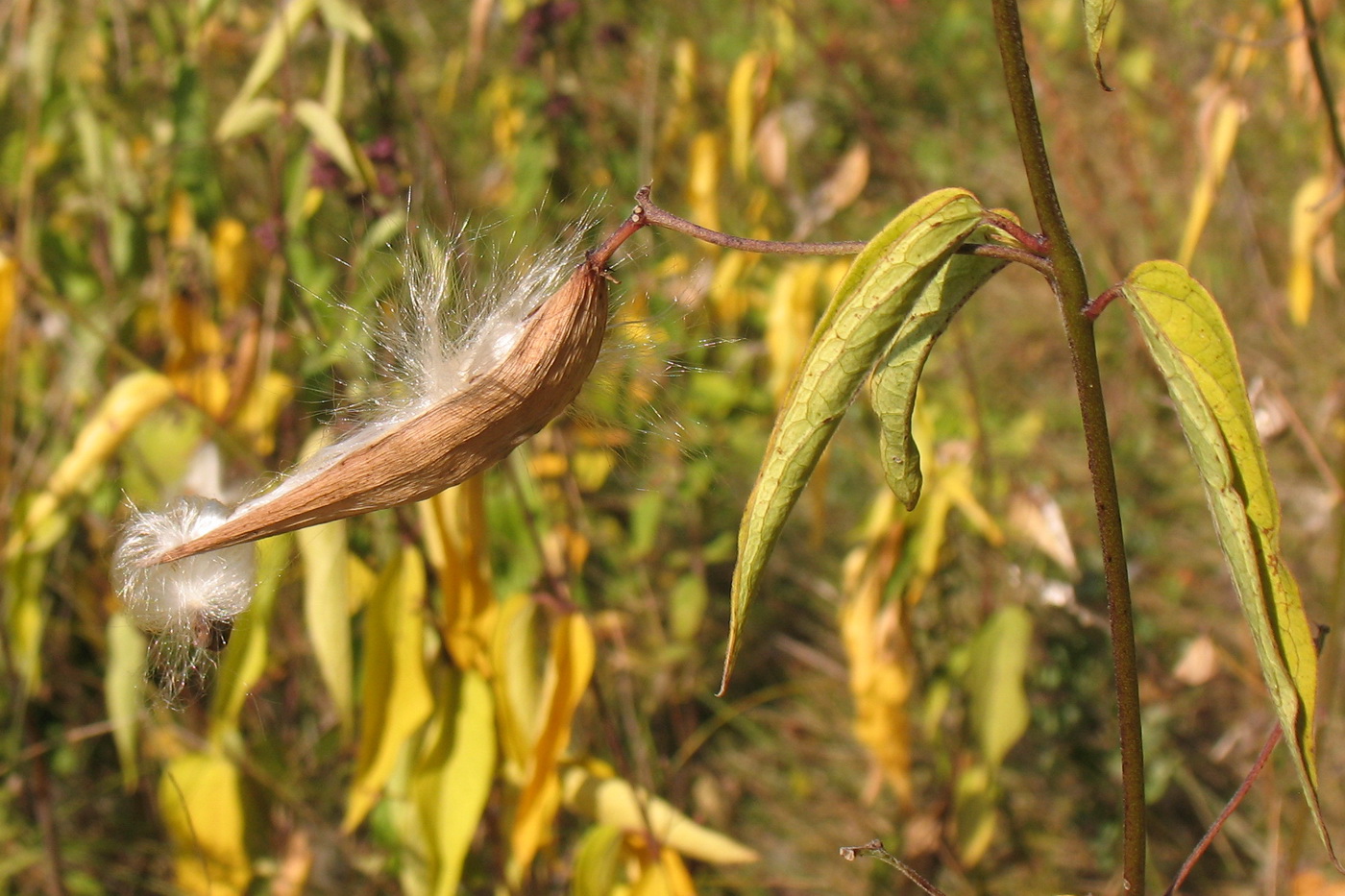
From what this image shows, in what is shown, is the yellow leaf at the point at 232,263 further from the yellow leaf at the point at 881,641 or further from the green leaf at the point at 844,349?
the green leaf at the point at 844,349

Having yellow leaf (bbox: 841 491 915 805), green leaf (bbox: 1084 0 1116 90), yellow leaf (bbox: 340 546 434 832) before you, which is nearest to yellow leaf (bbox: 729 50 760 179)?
yellow leaf (bbox: 841 491 915 805)

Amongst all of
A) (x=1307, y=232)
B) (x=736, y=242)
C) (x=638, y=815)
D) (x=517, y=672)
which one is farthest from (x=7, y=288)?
(x=1307, y=232)

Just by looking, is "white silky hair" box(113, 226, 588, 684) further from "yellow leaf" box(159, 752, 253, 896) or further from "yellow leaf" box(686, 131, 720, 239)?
"yellow leaf" box(686, 131, 720, 239)

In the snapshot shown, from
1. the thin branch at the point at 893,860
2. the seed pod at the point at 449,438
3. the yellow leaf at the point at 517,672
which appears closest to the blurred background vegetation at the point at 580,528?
the yellow leaf at the point at 517,672

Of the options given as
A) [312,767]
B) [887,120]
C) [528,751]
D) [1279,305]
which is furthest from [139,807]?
[887,120]

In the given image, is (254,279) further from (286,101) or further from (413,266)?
(413,266)

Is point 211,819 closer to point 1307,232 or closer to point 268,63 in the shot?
point 268,63
